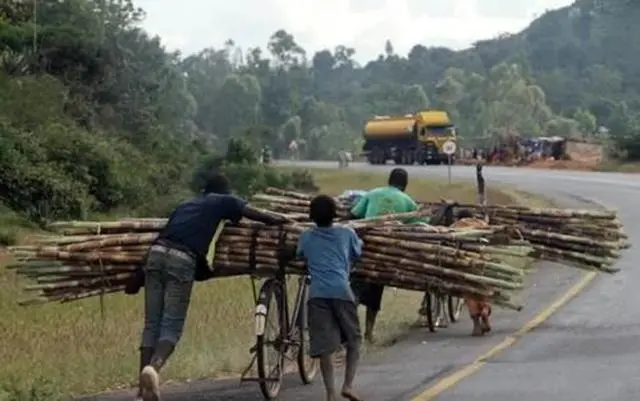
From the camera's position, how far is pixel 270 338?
1032 centimetres

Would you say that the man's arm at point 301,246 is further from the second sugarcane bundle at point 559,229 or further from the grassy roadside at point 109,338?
the second sugarcane bundle at point 559,229

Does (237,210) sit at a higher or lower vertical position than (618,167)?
higher

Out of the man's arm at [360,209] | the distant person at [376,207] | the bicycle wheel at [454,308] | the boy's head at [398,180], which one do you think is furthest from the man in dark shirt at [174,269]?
the bicycle wheel at [454,308]

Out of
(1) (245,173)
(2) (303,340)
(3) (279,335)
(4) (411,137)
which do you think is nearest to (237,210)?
(3) (279,335)

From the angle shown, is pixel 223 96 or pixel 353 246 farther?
pixel 223 96

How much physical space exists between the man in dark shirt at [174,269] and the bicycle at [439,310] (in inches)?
183

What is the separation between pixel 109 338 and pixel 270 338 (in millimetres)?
5099

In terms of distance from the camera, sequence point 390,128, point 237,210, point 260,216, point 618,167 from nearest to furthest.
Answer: point 237,210 < point 260,216 < point 618,167 < point 390,128

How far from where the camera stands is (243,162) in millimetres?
52969

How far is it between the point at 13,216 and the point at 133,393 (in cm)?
2454

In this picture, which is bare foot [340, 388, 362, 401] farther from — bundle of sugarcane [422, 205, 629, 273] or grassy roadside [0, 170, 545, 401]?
bundle of sugarcane [422, 205, 629, 273]

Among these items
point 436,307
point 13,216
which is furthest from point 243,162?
point 436,307

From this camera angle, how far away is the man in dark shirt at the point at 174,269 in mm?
9703

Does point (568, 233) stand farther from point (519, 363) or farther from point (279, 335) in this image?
point (279, 335)
